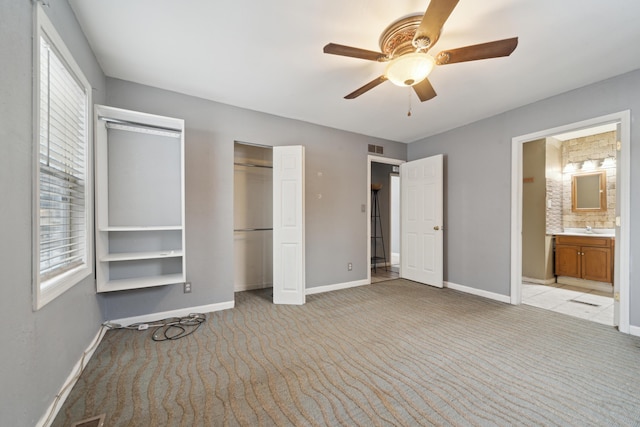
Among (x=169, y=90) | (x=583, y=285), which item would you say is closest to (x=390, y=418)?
(x=169, y=90)

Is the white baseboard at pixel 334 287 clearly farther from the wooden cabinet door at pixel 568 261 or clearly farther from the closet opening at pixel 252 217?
the wooden cabinet door at pixel 568 261

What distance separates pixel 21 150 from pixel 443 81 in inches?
128

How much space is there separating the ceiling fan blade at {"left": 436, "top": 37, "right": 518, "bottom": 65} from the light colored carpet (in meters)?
2.22

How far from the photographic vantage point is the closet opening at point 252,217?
4.09 meters

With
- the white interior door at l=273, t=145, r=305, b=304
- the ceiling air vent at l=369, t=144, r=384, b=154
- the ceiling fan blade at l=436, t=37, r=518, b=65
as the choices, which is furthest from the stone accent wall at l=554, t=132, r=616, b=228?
the white interior door at l=273, t=145, r=305, b=304

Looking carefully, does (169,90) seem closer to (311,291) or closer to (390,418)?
(311,291)

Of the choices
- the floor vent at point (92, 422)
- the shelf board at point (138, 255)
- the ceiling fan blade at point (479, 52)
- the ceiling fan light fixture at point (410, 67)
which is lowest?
the floor vent at point (92, 422)

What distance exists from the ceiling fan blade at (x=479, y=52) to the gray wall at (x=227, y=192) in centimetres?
235

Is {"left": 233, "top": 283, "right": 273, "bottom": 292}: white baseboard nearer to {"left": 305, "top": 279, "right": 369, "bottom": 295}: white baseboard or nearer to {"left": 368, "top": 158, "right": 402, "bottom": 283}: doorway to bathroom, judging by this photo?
{"left": 305, "top": 279, "right": 369, "bottom": 295}: white baseboard

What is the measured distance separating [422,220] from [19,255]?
177 inches

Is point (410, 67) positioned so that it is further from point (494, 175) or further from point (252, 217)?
point (252, 217)

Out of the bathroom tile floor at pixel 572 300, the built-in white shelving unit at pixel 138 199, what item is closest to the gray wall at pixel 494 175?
the bathroom tile floor at pixel 572 300

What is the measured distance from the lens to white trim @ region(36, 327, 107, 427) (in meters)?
1.40

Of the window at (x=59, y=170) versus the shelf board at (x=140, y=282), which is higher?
the window at (x=59, y=170)
